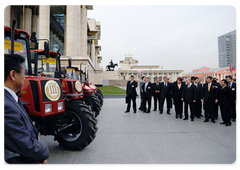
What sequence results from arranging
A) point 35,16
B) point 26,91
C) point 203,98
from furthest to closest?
1. point 35,16
2. point 203,98
3. point 26,91

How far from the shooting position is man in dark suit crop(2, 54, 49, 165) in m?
1.37

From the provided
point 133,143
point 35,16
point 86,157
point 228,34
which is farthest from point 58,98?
point 35,16

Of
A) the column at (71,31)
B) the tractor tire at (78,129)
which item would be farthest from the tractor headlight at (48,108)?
the column at (71,31)

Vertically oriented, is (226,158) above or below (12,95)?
below

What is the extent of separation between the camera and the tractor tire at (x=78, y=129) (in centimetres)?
339

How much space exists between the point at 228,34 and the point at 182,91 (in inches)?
176

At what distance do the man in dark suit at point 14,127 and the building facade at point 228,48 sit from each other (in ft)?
10.1

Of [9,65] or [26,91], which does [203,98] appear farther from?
[9,65]

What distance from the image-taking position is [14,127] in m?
1.37

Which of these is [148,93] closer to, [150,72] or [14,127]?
[14,127]

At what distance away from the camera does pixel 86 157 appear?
3236mm

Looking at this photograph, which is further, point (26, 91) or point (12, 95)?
point (26, 91)

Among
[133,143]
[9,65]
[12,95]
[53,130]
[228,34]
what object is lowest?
[133,143]

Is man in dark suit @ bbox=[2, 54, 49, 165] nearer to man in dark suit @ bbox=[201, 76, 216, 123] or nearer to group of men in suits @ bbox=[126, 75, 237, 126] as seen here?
group of men in suits @ bbox=[126, 75, 237, 126]
